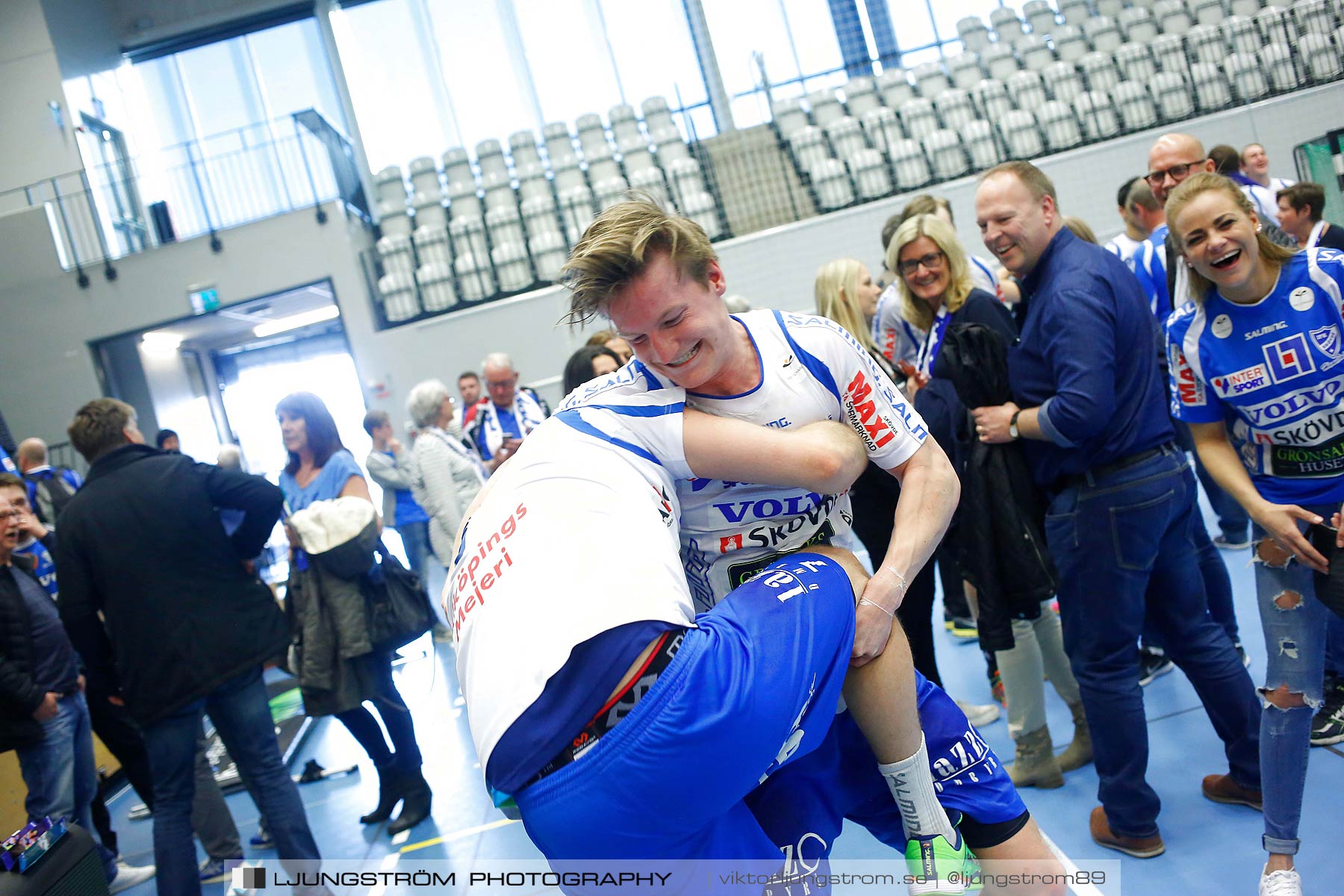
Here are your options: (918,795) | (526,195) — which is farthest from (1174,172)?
(526,195)

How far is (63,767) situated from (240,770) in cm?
100

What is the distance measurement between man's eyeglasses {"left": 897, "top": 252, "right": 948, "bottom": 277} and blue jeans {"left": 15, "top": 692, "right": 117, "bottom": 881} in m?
3.54

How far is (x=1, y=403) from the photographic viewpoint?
10180 millimetres

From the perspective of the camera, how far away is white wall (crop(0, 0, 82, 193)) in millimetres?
10922

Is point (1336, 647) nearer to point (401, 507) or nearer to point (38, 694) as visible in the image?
point (38, 694)

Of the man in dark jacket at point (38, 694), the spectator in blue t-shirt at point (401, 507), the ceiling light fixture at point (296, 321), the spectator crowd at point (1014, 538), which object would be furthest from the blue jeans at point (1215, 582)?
the ceiling light fixture at point (296, 321)

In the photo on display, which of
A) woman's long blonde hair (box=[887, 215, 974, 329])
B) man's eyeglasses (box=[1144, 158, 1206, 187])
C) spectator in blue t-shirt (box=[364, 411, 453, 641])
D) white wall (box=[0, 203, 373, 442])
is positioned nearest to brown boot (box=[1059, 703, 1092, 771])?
woman's long blonde hair (box=[887, 215, 974, 329])

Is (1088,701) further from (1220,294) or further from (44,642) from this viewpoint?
(44,642)

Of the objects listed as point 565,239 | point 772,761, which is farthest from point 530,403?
point 565,239

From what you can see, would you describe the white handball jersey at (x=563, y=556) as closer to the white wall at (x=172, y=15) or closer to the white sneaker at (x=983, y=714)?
the white sneaker at (x=983, y=714)

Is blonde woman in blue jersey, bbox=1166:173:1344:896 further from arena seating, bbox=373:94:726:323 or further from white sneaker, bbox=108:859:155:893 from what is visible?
arena seating, bbox=373:94:726:323

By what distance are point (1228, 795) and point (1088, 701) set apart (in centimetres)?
54

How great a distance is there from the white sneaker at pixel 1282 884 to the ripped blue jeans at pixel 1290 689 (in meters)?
0.04

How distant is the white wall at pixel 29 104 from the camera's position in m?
10.9
